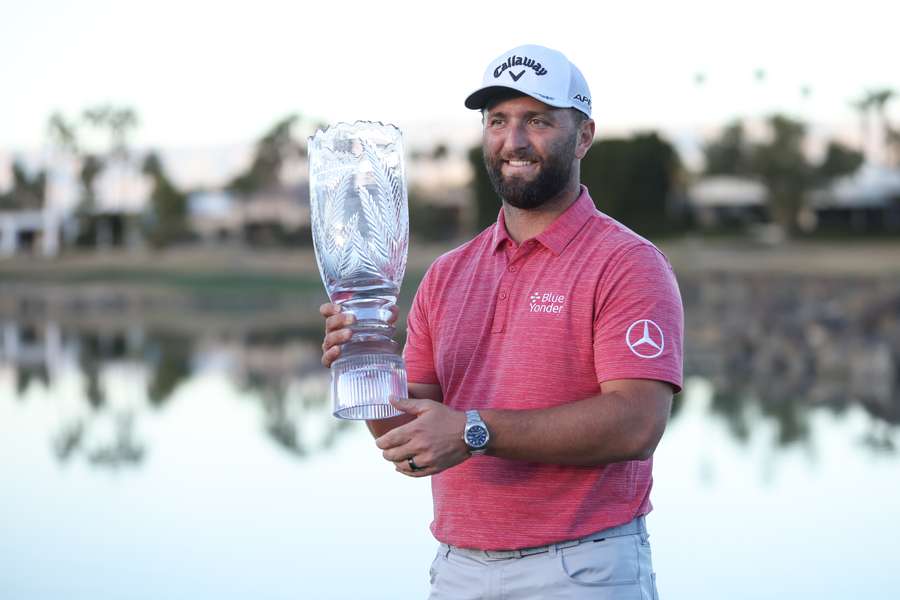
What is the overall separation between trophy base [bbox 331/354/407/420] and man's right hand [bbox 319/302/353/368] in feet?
0.08

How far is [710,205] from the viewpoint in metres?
49.1

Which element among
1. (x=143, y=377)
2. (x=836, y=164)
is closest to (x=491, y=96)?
(x=143, y=377)

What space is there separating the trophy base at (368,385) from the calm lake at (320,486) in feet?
11.5

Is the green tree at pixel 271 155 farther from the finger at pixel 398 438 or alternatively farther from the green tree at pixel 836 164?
the finger at pixel 398 438

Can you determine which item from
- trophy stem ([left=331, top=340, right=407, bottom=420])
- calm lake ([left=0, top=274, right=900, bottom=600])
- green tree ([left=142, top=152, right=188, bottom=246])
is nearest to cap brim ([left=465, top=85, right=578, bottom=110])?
trophy stem ([left=331, top=340, right=407, bottom=420])

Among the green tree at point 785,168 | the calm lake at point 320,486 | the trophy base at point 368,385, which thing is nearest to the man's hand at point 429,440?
the trophy base at point 368,385

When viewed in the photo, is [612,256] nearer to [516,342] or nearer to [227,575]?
[516,342]

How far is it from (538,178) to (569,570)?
0.69 meters

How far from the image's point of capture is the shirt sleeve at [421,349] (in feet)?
8.23

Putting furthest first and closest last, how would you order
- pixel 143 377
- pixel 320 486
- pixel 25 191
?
1. pixel 25 191
2. pixel 143 377
3. pixel 320 486

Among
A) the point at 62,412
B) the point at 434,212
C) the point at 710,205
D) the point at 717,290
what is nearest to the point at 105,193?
the point at 434,212

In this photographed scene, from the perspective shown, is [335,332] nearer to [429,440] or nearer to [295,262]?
[429,440]

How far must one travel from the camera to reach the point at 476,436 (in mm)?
2037

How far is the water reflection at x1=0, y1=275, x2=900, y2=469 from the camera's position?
33.9 ft
